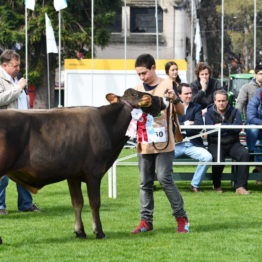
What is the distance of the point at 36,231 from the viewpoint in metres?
10.8

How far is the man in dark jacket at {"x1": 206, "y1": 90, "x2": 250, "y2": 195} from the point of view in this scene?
15086mm

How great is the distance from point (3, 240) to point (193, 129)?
6089 millimetres

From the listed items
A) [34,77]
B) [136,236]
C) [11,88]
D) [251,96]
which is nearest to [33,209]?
[11,88]

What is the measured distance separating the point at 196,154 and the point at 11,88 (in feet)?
14.6

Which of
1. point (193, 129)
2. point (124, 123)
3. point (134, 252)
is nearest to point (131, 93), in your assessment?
point (124, 123)

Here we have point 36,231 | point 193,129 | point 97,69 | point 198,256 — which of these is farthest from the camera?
point 97,69

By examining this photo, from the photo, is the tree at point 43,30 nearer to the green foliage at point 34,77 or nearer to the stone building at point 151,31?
the green foliage at point 34,77

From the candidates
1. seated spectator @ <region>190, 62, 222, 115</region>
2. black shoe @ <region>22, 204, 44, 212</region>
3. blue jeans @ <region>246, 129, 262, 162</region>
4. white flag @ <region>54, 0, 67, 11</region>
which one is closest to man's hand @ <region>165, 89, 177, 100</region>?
black shoe @ <region>22, 204, 44, 212</region>

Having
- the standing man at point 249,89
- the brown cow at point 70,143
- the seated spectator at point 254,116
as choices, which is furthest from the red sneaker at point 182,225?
the standing man at point 249,89

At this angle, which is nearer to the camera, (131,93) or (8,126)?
(8,126)

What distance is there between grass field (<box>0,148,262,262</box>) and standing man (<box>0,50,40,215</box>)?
34cm

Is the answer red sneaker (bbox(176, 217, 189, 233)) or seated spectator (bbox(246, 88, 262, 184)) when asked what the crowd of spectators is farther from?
red sneaker (bbox(176, 217, 189, 233))

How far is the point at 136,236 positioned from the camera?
33.9ft

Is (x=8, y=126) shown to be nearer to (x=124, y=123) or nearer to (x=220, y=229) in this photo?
(x=124, y=123)
